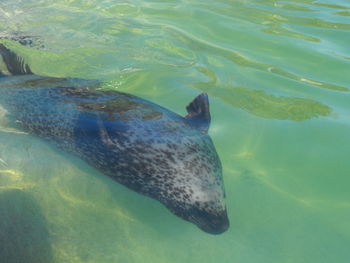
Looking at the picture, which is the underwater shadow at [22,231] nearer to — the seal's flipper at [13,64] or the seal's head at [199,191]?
the seal's head at [199,191]

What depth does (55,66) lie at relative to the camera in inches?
258

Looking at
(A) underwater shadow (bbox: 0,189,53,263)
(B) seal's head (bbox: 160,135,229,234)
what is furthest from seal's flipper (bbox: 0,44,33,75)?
(B) seal's head (bbox: 160,135,229,234)

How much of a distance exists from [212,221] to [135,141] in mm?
1339

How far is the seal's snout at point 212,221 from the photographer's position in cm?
361

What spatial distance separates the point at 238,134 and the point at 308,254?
191cm

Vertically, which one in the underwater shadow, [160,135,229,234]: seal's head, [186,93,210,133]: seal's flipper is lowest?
the underwater shadow

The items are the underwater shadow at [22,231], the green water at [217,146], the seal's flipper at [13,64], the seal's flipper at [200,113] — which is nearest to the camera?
the underwater shadow at [22,231]

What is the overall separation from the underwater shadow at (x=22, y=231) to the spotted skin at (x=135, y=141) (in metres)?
0.89

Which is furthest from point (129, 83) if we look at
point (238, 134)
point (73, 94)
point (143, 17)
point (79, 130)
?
point (143, 17)

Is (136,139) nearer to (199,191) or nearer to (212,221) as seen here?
(199,191)

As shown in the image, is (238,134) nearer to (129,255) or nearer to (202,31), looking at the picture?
(129,255)

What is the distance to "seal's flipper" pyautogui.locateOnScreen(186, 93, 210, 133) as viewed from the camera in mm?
4815

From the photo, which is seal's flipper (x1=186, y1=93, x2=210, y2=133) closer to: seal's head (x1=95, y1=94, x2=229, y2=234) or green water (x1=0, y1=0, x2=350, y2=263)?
seal's head (x1=95, y1=94, x2=229, y2=234)

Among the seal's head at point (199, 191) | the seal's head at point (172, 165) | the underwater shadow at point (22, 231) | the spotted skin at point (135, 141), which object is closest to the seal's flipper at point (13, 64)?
the spotted skin at point (135, 141)
